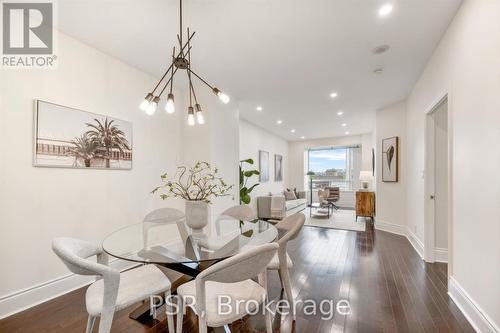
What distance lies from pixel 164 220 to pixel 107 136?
129cm

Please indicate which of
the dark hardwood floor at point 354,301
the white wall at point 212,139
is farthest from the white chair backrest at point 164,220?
the white wall at point 212,139

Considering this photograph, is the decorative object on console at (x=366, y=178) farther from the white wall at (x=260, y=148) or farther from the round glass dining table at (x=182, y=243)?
the round glass dining table at (x=182, y=243)

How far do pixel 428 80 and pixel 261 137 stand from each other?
4626 mm

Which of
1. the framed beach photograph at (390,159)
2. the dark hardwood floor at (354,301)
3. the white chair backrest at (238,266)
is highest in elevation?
the framed beach photograph at (390,159)

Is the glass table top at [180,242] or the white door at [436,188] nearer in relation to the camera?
the glass table top at [180,242]

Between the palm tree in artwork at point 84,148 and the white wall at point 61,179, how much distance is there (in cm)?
16

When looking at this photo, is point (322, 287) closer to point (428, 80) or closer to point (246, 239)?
point (246, 239)

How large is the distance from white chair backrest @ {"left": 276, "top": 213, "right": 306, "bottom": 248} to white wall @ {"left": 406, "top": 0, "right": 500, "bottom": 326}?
136cm

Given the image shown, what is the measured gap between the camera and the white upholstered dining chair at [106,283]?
129 cm

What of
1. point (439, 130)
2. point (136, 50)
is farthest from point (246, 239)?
point (439, 130)

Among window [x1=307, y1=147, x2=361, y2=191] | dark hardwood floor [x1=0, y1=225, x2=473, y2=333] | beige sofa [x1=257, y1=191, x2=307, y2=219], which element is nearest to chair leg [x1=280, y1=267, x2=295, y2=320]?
dark hardwood floor [x1=0, y1=225, x2=473, y2=333]

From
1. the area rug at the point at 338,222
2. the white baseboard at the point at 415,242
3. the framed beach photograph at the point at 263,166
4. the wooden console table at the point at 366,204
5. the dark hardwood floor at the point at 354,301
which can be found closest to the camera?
the dark hardwood floor at the point at 354,301

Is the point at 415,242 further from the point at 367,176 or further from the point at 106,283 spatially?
the point at 106,283

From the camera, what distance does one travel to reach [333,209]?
815 cm
